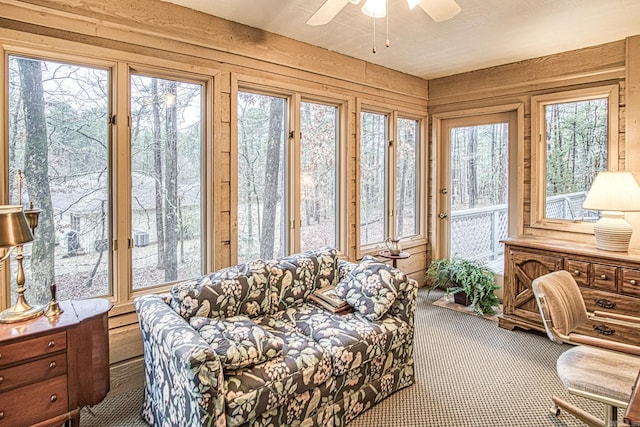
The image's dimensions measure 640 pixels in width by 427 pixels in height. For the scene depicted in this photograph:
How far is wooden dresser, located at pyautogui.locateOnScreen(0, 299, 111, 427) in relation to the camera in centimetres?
185

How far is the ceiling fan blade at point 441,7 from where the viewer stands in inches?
75.2

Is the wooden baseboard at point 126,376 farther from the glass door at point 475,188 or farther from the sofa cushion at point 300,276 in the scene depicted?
the glass door at point 475,188

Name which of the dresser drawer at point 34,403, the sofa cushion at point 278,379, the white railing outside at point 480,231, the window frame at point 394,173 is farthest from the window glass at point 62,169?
the white railing outside at point 480,231

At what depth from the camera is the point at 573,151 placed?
3795 mm

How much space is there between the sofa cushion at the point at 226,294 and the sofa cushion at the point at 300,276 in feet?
0.29

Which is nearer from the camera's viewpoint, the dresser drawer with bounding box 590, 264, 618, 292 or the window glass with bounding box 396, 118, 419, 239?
the dresser drawer with bounding box 590, 264, 618, 292

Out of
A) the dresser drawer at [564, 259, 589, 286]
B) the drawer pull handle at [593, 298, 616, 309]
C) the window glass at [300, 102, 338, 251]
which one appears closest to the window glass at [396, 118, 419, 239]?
the window glass at [300, 102, 338, 251]

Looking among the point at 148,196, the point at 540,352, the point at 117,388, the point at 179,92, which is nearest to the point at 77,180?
the point at 148,196

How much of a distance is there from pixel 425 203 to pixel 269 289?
303 cm

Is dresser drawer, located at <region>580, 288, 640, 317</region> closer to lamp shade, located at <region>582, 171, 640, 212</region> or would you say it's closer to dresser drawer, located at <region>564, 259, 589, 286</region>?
dresser drawer, located at <region>564, 259, 589, 286</region>

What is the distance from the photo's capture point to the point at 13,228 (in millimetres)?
1864

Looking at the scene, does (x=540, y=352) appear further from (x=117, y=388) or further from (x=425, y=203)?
(x=117, y=388)

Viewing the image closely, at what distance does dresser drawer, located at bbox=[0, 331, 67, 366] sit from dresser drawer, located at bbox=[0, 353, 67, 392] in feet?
0.12

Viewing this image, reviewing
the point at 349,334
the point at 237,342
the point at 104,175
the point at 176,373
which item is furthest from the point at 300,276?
the point at 104,175
